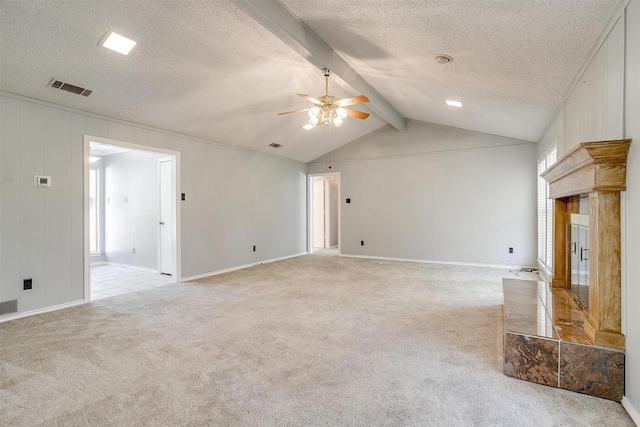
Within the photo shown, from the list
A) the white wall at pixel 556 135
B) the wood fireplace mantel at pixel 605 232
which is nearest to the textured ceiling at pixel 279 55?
the white wall at pixel 556 135

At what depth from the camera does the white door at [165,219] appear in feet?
20.0

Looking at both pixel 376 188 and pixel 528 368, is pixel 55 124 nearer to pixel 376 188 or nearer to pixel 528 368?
pixel 528 368

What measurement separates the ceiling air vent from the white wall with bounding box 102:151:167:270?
2.34 meters

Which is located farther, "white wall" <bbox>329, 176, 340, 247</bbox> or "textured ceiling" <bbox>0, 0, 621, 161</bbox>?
"white wall" <bbox>329, 176, 340, 247</bbox>

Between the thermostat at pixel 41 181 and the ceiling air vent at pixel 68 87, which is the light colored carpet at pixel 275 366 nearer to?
the thermostat at pixel 41 181

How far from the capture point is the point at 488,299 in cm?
429

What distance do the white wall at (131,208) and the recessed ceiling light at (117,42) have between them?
314 centimetres

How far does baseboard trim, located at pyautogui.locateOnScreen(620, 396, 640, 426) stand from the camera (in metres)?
1.80

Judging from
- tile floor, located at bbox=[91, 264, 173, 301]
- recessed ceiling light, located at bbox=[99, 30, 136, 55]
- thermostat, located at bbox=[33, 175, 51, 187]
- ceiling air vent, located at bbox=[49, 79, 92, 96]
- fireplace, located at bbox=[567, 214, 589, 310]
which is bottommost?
tile floor, located at bbox=[91, 264, 173, 301]

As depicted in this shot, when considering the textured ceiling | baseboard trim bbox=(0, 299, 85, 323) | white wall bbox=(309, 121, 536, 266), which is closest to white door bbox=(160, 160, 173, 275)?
the textured ceiling

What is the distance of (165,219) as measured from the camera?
20.3 ft

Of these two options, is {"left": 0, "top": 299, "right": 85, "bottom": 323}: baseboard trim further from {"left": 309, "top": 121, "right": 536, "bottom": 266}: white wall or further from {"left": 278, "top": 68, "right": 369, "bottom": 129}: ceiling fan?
{"left": 309, "top": 121, "right": 536, "bottom": 266}: white wall

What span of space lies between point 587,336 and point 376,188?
19.1 feet

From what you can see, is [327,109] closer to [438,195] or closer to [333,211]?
[438,195]
